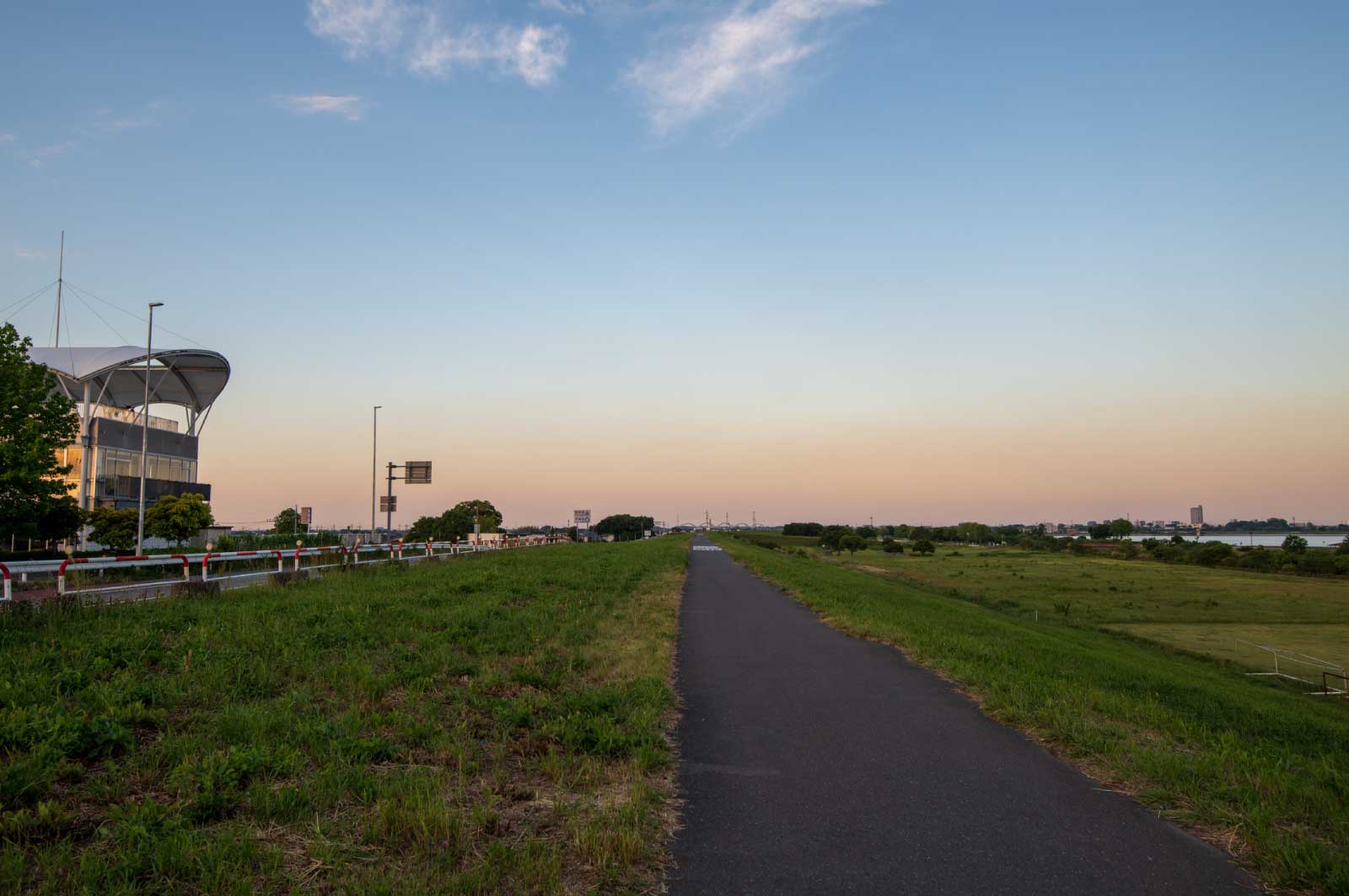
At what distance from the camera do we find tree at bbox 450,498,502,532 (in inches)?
5241

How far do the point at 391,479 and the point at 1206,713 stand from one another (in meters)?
55.2

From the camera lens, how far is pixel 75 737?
5715 millimetres

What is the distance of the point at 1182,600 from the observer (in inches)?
2411

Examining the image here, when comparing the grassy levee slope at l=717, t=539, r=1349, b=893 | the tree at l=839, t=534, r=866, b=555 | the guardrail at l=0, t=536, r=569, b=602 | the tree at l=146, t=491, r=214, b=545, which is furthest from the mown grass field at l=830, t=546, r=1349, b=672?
the tree at l=146, t=491, r=214, b=545

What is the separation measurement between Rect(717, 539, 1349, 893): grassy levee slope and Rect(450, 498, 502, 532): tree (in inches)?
4808

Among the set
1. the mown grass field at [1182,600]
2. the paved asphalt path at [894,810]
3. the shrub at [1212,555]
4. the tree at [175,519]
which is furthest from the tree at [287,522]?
the shrub at [1212,555]

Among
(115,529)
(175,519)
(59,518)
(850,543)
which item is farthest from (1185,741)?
(850,543)

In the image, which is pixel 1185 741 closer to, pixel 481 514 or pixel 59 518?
pixel 59 518

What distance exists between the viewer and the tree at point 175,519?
53062 millimetres

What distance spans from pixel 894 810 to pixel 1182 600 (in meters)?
69.4

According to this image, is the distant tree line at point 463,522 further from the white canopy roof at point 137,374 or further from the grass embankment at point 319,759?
the grass embankment at point 319,759

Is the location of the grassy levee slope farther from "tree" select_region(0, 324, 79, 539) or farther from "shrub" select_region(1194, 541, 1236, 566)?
"shrub" select_region(1194, 541, 1236, 566)

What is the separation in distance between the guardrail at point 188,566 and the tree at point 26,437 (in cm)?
627

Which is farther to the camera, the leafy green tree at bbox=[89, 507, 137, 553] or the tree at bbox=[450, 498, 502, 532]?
the tree at bbox=[450, 498, 502, 532]
